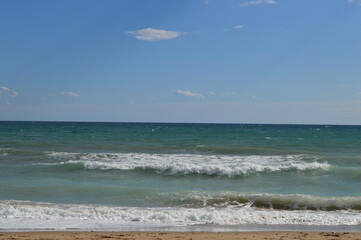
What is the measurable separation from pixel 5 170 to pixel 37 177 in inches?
106

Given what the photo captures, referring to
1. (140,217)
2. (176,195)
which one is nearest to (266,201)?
(176,195)

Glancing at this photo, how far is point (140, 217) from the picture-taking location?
11.5 meters

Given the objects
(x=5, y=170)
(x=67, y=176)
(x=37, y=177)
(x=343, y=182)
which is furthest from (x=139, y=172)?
(x=343, y=182)

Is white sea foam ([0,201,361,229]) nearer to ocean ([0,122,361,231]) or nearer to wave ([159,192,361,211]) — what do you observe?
ocean ([0,122,361,231])

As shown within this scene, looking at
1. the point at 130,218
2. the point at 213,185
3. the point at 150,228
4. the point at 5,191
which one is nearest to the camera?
the point at 150,228

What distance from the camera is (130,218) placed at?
11.5 m

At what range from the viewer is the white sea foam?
36.1ft

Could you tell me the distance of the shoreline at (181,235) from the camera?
9.30m

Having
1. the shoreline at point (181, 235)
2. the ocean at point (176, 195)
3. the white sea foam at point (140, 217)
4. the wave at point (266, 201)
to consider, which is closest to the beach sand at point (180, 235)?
the shoreline at point (181, 235)

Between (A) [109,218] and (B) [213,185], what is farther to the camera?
(B) [213,185]

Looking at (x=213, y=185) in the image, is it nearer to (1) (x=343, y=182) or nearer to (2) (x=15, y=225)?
(1) (x=343, y=182)

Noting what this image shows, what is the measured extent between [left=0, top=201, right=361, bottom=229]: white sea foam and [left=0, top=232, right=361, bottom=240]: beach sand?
0.94 meters

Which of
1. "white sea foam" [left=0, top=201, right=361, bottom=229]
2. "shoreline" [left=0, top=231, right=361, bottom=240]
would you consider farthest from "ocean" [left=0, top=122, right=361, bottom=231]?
"shoreline" [left=0, top=231, right=361, bottom=240]

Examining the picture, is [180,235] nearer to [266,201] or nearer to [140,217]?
[140,217]
